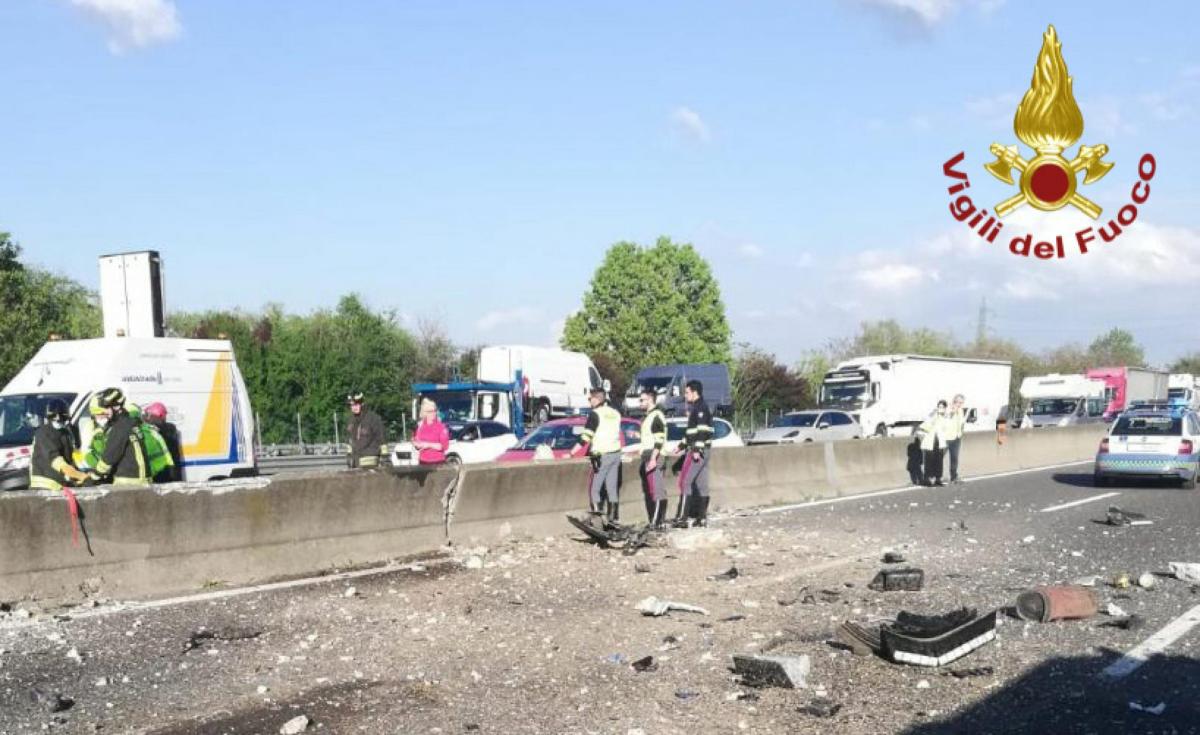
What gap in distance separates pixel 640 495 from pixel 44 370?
8.31 metres

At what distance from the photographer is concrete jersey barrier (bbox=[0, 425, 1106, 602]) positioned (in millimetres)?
8656

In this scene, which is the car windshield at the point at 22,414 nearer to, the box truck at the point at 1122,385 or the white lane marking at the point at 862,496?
Answer: the white lane marking at the point at 862,496

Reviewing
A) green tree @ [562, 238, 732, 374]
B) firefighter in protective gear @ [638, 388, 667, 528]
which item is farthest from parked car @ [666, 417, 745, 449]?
green tree @ [562, 238, 732, 374]

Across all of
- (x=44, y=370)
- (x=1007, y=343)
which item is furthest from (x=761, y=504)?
(x=1007, y=343)

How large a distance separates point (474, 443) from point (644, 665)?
1703cm

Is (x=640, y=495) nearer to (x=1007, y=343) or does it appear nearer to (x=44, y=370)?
(x=44, y=370)

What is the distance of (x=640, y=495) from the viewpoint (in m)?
15.4

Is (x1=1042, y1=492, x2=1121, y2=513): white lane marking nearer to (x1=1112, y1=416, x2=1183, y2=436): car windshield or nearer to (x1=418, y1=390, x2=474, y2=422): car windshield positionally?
(x1=1112, y1=416, x2=1183, y2=436): car windshield

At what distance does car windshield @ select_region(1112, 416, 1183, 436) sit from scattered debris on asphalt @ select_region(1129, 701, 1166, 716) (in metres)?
15.9

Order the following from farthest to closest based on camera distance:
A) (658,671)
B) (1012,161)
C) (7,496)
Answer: (1012,161) → (7,496) → (658,671)

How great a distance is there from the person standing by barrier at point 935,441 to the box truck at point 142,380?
12.6 m

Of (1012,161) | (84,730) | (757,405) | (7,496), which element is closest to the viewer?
(84,730)

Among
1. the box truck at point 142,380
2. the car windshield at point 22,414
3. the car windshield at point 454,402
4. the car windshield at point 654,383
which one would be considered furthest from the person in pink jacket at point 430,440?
the car windshield at point 654,383

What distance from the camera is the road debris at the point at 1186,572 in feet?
32.5
